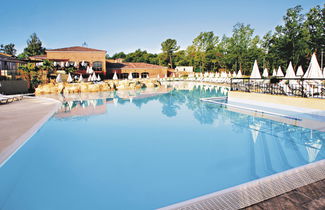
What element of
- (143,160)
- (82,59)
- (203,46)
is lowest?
(143,160)

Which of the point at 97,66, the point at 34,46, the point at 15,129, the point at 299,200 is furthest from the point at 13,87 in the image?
the point at 34,46

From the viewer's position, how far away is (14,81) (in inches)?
750

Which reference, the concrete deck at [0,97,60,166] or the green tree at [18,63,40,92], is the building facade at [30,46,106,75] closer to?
the green tree at [18,63,40,92]

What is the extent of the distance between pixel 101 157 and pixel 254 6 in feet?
97.0

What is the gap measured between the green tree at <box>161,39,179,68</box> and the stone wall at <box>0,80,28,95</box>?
46723 millimetres

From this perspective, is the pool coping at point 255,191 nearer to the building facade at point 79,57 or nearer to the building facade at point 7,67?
the building facade at point 7,67

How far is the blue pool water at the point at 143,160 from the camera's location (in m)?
3.71

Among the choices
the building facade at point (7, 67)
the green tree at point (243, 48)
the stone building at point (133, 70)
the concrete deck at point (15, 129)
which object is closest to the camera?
the concrete deck at point (15, 129)

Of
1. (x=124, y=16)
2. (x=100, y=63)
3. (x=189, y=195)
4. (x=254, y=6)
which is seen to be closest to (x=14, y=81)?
(x=100, y=63)

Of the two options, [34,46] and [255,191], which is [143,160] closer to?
[255,191]

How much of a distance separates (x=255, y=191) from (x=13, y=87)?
22.9 metres

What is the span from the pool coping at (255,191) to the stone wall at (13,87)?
69.2ft

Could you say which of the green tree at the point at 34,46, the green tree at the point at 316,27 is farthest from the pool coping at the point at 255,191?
the green tree at the point at 34,46

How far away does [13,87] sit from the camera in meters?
19.1
